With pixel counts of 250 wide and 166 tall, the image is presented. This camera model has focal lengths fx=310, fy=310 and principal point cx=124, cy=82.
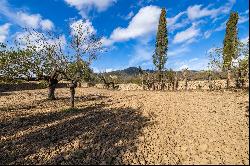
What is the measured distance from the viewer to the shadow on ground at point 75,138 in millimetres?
15273

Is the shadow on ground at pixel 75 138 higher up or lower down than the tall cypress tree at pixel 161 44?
lower down

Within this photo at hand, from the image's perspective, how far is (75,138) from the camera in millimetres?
18234

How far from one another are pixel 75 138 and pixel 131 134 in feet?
10.9

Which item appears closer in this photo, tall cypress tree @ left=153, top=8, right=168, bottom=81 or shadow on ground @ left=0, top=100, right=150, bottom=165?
shadow on ground @ left=0, top=100, right=150, bottom=165

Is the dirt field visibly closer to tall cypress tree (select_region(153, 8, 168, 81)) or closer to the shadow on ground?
the shadow on ground

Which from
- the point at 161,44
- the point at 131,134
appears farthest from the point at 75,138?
the point at 161,44

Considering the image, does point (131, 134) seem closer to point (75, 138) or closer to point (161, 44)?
point (75, 138)

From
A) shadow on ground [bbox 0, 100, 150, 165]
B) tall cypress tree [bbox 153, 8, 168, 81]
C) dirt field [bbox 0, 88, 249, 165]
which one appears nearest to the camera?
dirt field [bbox 0, 88, 249, 165]

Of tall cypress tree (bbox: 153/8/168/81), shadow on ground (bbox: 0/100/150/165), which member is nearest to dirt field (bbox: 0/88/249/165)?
shadow on ground (bbox: 0/100/150/165)

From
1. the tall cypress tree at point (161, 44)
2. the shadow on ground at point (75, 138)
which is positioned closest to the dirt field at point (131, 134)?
the shadow on ground at point (75, 138)

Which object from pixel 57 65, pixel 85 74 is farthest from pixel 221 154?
pixel 57 65

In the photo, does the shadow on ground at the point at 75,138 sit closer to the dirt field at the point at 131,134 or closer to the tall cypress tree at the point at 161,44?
the dirt field at the point at 131,134

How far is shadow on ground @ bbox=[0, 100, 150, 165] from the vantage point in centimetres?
1527

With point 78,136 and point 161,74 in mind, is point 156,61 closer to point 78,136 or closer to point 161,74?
point 161,74
